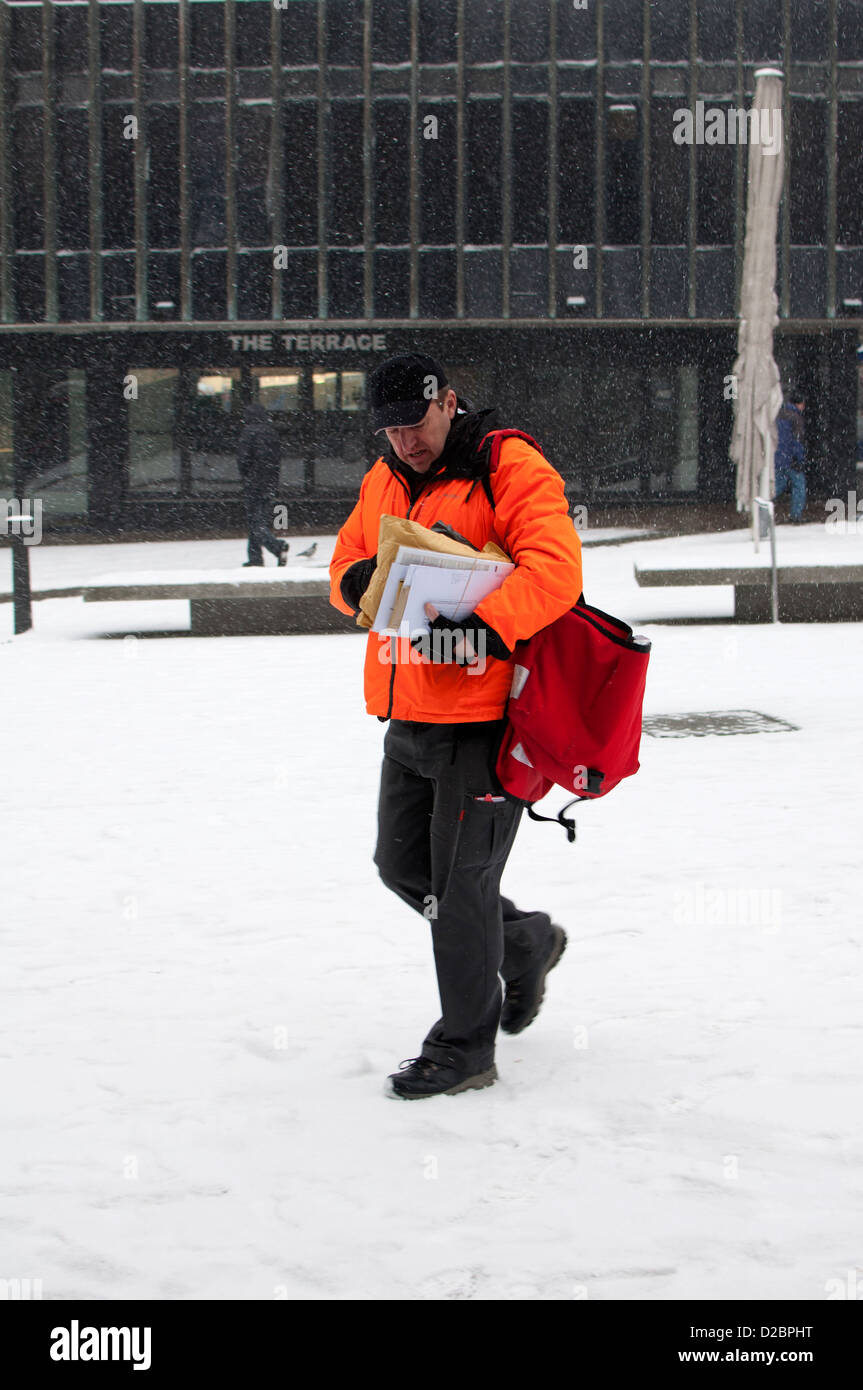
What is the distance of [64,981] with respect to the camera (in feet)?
16.3

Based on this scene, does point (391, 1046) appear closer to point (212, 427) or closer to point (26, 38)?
point (212, 427)

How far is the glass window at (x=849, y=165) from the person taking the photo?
29328 mm

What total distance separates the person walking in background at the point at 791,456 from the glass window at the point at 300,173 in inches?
348

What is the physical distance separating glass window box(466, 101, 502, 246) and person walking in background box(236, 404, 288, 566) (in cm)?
1198

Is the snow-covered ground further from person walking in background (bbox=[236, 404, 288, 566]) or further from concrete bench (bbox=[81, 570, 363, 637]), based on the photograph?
person walking in background (bbox=[236, 404, 288, 566])

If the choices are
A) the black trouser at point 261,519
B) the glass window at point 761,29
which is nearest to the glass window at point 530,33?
the glass window at point 761,29

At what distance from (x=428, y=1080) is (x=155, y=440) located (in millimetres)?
26745

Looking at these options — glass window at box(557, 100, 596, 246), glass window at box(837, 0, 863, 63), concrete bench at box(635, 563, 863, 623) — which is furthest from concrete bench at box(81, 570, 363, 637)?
glass window at box(837, 0, 863, 63)

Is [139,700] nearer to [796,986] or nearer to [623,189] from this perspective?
[796,986]

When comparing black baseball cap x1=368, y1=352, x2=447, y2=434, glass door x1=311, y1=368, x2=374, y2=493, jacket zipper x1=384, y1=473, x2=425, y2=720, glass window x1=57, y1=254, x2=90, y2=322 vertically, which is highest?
glass window x1=57, y1=254, x2=90, y2=322

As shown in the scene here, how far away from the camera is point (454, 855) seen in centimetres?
388

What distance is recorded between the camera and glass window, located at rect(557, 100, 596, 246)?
94.4 feet

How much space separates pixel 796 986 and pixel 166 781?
12.9ft

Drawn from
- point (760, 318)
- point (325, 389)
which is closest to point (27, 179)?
point (325, 389)
